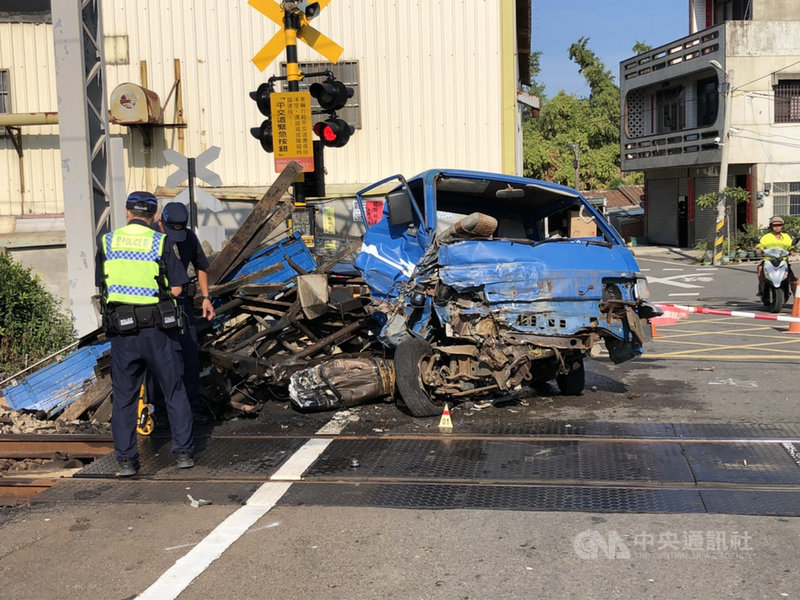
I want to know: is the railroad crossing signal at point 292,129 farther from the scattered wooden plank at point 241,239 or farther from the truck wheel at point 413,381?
the truck wheel at point 413,381

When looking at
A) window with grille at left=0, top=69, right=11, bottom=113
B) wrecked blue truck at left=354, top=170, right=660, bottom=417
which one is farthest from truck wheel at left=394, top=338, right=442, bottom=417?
window with grille at left=0, top=69, right=11, bottom=113

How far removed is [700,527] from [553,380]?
448 centimetres

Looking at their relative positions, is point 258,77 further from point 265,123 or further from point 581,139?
point 581,139

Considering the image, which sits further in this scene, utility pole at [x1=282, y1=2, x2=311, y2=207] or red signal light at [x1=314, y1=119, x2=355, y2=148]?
red signal light at [x1=314, y1=119, x2=355, y2=148]

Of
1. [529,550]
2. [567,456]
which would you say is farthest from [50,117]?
[529,550]

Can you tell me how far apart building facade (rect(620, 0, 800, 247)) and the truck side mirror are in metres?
25.3

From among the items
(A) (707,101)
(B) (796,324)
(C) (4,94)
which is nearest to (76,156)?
(C) (4,94)

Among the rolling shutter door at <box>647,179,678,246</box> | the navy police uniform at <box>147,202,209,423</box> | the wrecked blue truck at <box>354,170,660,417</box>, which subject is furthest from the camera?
the rolling shutter door at <box>647,179,678,246</box>

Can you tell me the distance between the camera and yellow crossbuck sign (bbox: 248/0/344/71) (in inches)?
431

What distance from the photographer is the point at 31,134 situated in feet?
56.7

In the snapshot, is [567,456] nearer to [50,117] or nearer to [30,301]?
[30,301]

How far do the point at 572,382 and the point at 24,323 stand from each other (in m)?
6.22

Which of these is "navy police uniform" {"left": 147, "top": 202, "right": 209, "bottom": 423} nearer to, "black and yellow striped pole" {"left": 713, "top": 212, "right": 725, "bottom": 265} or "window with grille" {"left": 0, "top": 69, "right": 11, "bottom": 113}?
"window with grille" {"left": 0, "top": 69, "right": 11, "bottom": 113}

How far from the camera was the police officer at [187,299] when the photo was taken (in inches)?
256
